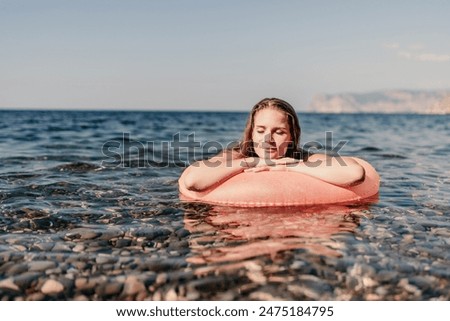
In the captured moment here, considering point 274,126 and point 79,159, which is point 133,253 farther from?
point 79,159

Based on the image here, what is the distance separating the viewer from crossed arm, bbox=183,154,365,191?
208 inches

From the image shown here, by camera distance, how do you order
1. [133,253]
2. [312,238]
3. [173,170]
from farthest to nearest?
[173,170]
[312,238]
[133,253]

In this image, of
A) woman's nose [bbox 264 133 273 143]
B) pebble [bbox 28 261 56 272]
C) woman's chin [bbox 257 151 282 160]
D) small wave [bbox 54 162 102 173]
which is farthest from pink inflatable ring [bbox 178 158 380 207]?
small wave [bbox 54 162 102 173]

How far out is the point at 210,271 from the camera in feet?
11.0

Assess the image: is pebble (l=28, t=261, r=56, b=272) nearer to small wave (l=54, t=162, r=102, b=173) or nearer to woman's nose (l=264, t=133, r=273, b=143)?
woman's nose (l=264, t=133, r=273, b=143)

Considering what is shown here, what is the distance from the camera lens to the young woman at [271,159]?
17.4 feet

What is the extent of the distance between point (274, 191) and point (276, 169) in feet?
1.25

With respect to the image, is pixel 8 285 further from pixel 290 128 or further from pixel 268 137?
pixel 290 128

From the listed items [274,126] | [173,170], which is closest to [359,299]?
[274,126]

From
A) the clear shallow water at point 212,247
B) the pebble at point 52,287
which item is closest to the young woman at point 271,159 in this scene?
the clear shallow water at point 212,247

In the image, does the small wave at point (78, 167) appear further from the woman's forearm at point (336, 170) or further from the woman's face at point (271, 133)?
the woman's forearm at point (336, 170)

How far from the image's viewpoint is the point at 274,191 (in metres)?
5.20

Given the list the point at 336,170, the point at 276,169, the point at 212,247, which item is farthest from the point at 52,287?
the point at 336,170
